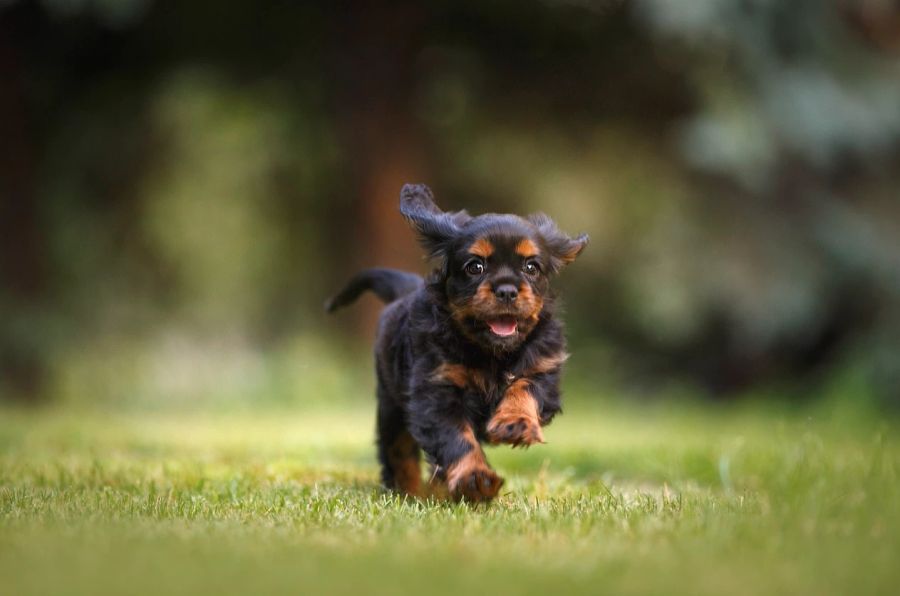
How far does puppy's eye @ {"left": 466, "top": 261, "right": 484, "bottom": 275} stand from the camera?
161 inches

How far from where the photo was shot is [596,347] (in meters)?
13.1

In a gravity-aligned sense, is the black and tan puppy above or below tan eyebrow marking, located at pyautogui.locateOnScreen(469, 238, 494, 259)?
below

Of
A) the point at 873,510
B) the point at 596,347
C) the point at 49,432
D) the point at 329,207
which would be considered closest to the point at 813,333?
the point at 596,347

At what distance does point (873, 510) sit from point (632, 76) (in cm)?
885

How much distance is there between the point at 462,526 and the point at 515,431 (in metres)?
0.59

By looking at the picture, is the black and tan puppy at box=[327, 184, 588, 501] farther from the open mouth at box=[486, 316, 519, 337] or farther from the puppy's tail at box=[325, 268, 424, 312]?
the puppy's tail at box=[325, 268, 424, 312]

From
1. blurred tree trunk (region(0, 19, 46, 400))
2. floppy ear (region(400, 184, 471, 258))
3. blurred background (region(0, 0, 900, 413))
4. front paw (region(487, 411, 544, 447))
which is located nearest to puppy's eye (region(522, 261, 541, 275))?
floppy ear (region(400, 184, 471, 258))

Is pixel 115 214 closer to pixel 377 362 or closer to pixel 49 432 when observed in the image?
pixel 49 432

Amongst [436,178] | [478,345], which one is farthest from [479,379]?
[436,178]

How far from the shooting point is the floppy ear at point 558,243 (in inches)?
173

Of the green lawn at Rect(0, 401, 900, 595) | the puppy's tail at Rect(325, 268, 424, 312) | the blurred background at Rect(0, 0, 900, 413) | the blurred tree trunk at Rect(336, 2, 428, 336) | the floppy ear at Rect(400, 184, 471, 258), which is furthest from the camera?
the blurred tree trunk at Rect(336, 2, 428, 336)

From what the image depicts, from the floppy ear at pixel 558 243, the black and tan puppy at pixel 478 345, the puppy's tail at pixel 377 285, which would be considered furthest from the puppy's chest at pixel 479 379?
the puppy's tail at pixel 377 285

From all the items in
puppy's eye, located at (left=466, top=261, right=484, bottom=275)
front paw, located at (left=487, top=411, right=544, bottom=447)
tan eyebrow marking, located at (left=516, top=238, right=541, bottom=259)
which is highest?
tan eyebrow marking, located at (left=516, top=238, right=541, bottom=259)

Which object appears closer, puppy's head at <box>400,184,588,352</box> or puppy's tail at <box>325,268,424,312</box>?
puppy's head at <box>400,184,588,352</box>
